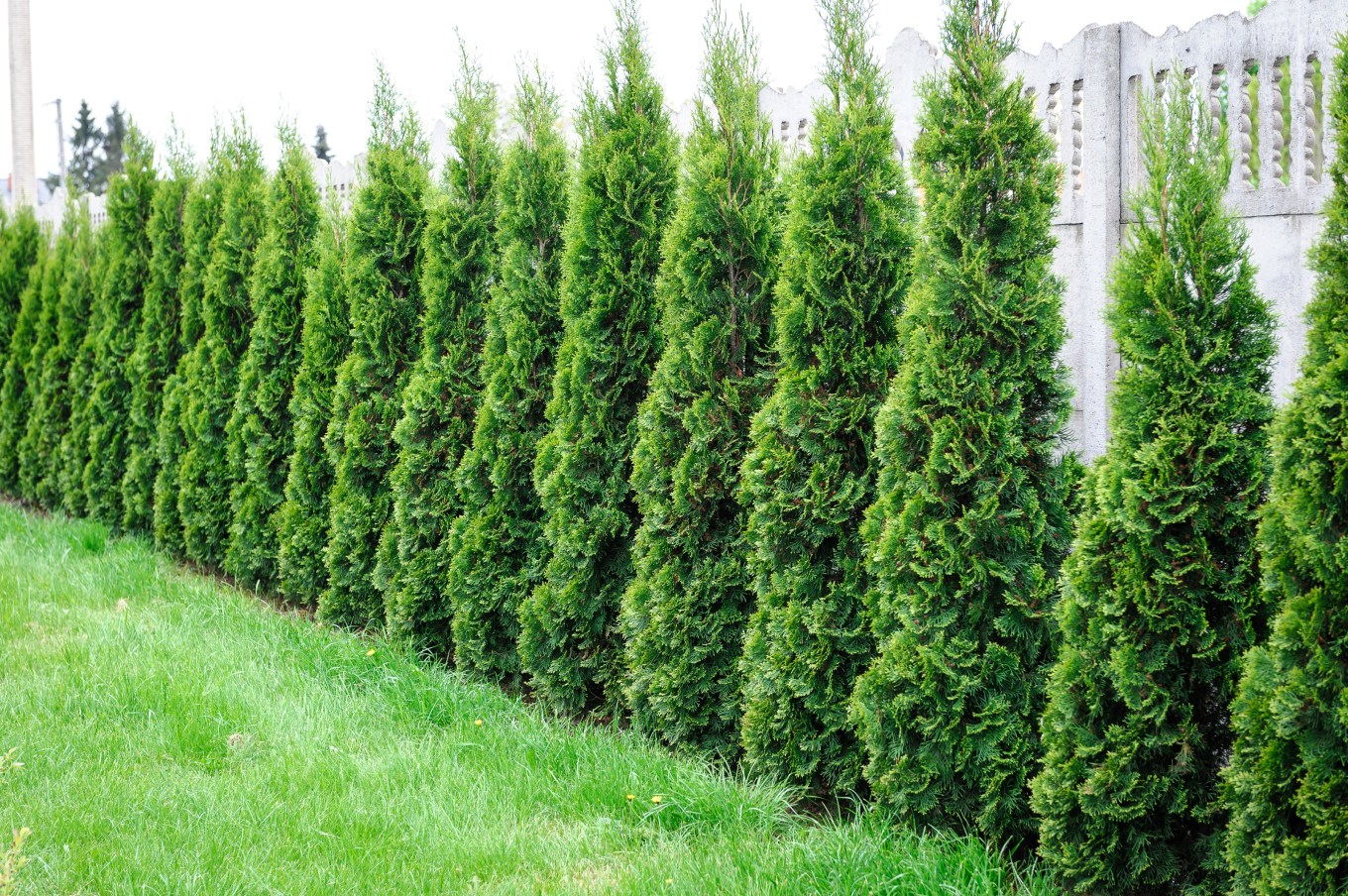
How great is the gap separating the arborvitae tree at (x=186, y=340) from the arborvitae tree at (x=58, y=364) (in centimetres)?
224

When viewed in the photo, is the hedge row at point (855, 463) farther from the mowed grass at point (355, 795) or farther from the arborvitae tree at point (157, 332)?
the arborvitae tree at point (157, 332)

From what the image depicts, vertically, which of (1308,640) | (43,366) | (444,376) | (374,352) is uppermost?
(43,366)

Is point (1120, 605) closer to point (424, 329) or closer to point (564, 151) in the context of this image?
point (564, 151)

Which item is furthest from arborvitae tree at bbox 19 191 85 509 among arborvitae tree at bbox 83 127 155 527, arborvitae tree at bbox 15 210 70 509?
arborvitae tree at bbox 83 127 155 527

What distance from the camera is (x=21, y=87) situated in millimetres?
18234

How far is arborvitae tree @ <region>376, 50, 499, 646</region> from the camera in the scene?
6.41 metres

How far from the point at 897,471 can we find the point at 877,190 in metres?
1.13

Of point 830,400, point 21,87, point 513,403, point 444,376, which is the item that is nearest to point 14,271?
point 444,376

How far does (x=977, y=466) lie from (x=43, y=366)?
33.7 feet

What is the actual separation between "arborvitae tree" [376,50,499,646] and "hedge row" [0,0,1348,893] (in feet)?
0.08

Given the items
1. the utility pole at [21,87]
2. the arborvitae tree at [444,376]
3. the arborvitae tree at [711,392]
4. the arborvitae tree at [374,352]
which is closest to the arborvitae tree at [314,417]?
the arborvitae tree at [374,352]

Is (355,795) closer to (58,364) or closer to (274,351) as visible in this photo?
(274,351)

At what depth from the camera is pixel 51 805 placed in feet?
14.1

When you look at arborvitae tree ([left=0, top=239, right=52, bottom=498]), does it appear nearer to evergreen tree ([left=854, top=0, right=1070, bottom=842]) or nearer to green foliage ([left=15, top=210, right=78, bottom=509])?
green foliage ([left=15, top=210, right=78, bottom=509])
